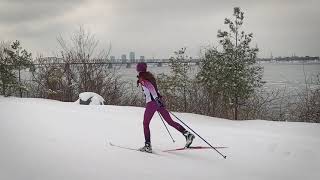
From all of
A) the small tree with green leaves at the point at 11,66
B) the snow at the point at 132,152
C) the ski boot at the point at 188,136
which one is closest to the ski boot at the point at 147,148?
the snow at the point at 132,152

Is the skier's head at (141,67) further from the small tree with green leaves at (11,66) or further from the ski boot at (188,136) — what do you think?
the small tree with green leaves at (11,66)

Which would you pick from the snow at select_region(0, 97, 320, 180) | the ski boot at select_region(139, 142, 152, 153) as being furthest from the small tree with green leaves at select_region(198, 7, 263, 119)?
the ski boot at select_region(139, 142, 152, 153)

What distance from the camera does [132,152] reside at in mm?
7836

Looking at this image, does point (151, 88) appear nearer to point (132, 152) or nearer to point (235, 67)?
point (132, 152)

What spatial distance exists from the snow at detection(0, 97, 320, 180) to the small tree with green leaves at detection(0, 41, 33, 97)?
7603mm

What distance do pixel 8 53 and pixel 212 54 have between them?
9536mm

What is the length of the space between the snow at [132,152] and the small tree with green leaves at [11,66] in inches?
299

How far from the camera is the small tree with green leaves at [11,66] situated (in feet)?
61.1

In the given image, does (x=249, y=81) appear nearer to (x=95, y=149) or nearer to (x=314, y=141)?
(x=314, y=141)

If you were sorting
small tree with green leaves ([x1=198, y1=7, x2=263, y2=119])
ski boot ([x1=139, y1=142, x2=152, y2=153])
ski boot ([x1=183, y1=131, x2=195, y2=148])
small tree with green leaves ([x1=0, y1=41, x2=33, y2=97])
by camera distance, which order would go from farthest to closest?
small tree with green leaves ([x1=0, y1=41, x2=33, y2=97]) → small tree with green leaves ([x1=198, y1=7, x2=263, y2=119]) → ski boot ([x1=183, y1=131, x2=195, y2=148]) → ski boot ([x1=139, y1=142, x2=152, y2=153])

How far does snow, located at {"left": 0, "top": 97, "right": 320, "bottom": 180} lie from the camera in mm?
6453

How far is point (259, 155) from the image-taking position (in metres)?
8.18

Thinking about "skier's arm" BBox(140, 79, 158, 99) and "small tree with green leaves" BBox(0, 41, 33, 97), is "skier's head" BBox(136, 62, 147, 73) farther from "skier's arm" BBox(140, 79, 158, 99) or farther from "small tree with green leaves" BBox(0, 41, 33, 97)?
"small tree with green leaves" BBox(0, 41, 33, 97)

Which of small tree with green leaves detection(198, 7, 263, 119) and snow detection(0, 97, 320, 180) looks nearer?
snow detection(0, 97, 320, 180)
